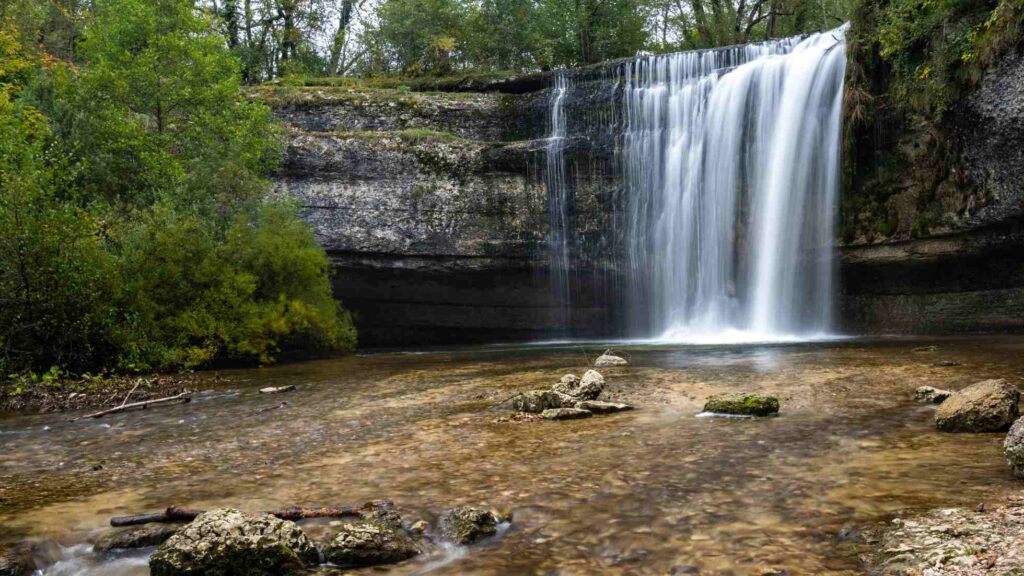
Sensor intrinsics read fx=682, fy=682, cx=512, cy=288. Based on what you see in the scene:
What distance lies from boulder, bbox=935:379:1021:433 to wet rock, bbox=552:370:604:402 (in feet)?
12.7

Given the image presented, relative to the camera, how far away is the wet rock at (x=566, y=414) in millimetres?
7730

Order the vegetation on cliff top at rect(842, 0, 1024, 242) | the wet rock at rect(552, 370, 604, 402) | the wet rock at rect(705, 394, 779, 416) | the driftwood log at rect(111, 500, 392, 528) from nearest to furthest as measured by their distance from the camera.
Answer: the driftwood log at rect(111, 500, 392, 528) < the wet rock at rect(705, 394, 779, 416) < the wet rock at rect(552, 370, 604, 402) < the vegetation on cliff top at rect(842, 0, 1024, 242)

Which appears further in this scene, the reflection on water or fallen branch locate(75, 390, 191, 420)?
fallen branch locate(75, 390, 191, 420)

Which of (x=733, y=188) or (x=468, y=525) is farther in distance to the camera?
(x=733, y=188)

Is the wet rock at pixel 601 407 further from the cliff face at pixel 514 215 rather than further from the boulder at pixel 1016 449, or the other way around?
the cliff face at pixel 514 215

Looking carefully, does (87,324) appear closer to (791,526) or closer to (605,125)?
(791,526)

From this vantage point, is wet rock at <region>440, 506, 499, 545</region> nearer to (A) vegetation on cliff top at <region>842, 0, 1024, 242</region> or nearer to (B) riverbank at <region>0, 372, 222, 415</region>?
(B) riverbank at <region>0, 372, 222, 415</region>

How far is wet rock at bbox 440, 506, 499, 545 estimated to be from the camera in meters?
4.05

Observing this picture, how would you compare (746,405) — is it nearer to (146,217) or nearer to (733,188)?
(146,217)

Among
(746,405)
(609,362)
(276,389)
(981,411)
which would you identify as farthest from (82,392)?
(981,411)

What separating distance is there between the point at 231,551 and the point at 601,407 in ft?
16.7

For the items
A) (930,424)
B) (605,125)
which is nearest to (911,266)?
(605,125)

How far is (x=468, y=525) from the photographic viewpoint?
411cm

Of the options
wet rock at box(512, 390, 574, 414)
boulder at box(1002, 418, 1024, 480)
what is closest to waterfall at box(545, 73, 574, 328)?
wet rock at box(512, 390, 574, 414)
